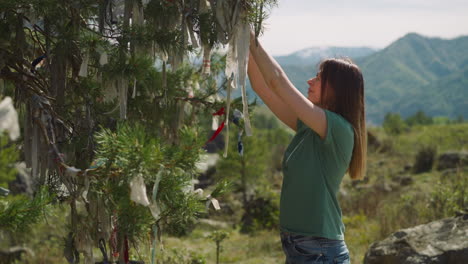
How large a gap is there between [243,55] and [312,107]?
42 cm

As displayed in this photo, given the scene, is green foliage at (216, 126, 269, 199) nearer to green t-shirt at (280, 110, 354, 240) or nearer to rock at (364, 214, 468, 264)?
rock at (364, 214, 468, 264)

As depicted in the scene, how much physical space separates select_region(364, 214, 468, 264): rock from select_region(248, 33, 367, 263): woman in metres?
2.43

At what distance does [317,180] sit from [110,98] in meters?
1.04

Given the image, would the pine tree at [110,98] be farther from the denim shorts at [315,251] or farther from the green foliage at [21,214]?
the denim shorts at [315,251]

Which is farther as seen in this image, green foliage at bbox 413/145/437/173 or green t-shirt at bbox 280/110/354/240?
green foliage at bbox 413/145/437/173

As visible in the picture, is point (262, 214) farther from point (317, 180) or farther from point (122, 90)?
point (122, 90)

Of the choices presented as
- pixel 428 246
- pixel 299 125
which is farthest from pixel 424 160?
pixel 299 125

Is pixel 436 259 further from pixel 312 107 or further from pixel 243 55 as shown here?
pixel 243 55

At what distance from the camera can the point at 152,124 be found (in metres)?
3.10

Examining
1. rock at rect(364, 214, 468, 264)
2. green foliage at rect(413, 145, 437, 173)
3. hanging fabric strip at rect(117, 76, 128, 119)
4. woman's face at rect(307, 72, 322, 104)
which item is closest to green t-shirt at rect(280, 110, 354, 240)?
woman's face at rect(307, 72, 322, 104)

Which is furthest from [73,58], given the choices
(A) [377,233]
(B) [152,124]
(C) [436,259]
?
(A) [377,233]

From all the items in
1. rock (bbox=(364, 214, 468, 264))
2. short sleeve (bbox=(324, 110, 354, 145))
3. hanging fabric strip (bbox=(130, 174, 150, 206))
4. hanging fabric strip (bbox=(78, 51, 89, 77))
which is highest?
hanging fabric strip (bbox=(78, 51, 89, 77))

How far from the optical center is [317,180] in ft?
6.85

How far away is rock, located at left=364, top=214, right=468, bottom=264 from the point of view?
4.09 meters
